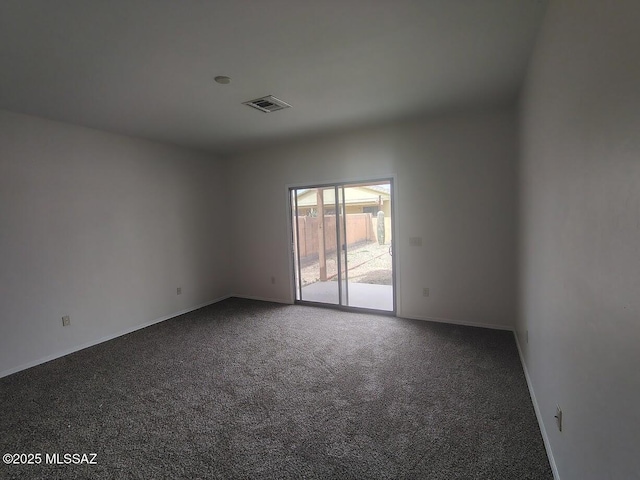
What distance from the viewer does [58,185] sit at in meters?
3.44

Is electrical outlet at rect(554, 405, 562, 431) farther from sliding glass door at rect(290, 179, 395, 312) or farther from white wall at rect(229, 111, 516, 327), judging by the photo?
sliding glass door at rect(290, 179, 395, 312)

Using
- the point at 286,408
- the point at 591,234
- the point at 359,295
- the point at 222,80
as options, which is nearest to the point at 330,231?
the point at 359,295

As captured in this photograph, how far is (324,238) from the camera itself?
4.82 meters

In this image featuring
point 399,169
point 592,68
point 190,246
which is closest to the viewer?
point 592,68

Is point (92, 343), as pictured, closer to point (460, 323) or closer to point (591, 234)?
point (460, 323)

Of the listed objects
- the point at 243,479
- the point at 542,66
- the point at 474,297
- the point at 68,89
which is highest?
the point at 68,89

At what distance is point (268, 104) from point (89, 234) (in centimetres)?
268

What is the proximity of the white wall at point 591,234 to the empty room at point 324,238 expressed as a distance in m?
0.02

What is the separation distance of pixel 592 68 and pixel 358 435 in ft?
7.41

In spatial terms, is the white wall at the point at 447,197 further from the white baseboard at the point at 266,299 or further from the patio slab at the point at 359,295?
the white baseboard at the point at 266,299

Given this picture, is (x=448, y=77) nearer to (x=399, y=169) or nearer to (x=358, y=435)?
(x=399, y=169)

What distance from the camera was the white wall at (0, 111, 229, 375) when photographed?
10.3 ft

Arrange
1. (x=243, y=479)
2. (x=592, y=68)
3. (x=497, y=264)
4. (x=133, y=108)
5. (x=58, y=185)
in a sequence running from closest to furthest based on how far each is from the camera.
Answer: (x=592, y=68) → (x=243, y=479) → (x=133, y=108) → (x=58, y=185) → (x=497, y=264)

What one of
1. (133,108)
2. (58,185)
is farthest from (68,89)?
(58,185)
